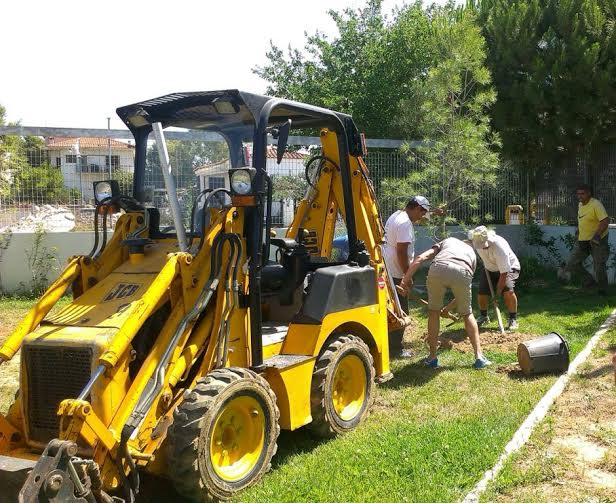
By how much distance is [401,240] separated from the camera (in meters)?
8.38

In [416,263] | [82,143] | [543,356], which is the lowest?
[543,356]

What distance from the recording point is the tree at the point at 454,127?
10508 millimetres

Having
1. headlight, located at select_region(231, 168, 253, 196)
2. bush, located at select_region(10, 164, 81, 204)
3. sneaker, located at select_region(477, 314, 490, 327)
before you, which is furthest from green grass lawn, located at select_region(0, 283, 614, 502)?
bush, located at select_region(10, 164, 81, 204)

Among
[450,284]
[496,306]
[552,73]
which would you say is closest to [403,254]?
[450,284]

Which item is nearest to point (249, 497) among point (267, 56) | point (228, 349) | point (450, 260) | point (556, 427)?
point (228, 349)

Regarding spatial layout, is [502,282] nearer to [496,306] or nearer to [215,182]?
[496,306]

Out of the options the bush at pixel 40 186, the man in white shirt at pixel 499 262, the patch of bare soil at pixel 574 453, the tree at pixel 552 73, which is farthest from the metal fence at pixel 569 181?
the bush at pixel 40 186

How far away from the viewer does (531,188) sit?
15.9 meters

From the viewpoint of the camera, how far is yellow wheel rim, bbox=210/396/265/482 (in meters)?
4.31

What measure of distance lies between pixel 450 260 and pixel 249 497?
3931mm

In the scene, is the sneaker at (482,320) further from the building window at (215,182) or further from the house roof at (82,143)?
the house roof at (82,143)

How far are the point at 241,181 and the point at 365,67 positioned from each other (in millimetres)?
17531

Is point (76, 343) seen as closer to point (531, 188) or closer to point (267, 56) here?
point (531, 188)

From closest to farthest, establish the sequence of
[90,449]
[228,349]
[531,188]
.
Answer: [90,449] → [228,349] → [531,188]
